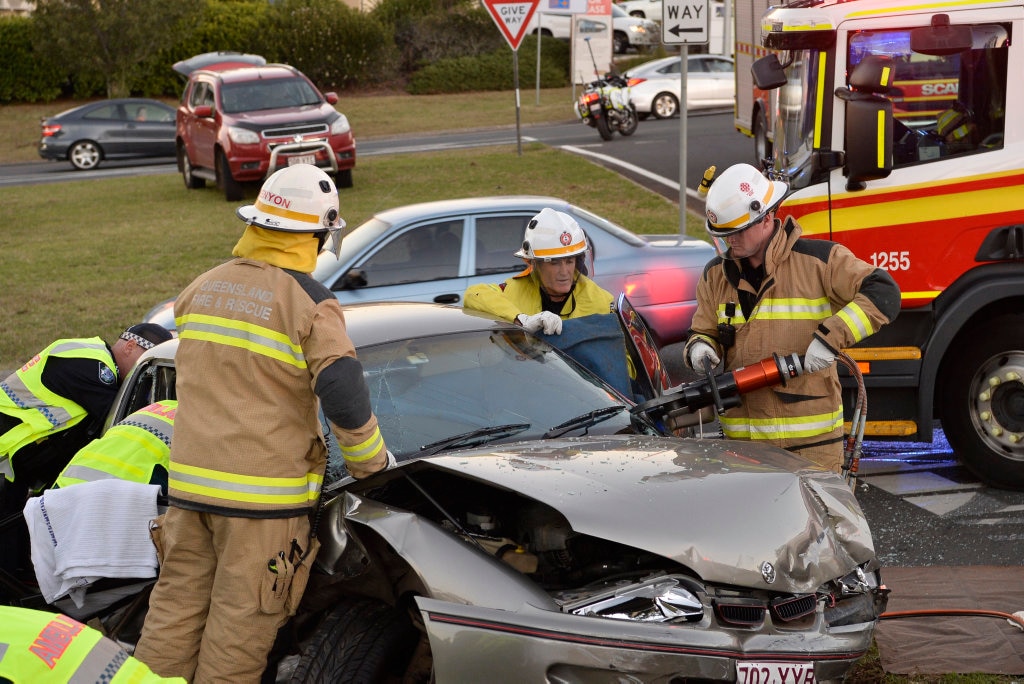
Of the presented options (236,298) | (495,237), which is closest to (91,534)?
(236,298)

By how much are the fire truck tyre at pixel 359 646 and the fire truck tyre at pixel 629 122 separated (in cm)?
2118

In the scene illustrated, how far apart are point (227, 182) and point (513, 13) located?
5.24 metres

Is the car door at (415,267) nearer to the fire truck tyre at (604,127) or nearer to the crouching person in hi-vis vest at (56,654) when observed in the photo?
the crouching person in hi-vis vest at (56,654)

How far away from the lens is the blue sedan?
993 inches

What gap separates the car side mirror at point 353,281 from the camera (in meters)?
7.95

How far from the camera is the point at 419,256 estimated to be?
8.15m

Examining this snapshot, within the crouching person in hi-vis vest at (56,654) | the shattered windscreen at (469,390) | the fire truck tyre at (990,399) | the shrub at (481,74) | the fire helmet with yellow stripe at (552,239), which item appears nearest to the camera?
the crouching person in hi-vis vest at (56,654)

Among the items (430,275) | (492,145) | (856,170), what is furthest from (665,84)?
(856,170)

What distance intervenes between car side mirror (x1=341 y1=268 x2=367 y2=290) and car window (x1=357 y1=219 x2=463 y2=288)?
2.6 inches

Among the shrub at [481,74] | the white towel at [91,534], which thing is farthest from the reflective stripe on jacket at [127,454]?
the shrub at [481,74]

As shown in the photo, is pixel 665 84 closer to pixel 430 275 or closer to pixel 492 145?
pixel 492 145

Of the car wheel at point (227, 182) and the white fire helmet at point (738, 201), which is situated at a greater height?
the white fire helmet at point (738, 201)

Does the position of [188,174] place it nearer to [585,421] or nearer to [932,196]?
[932,196]

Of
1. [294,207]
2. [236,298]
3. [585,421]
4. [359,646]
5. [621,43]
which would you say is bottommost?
[359,646]
